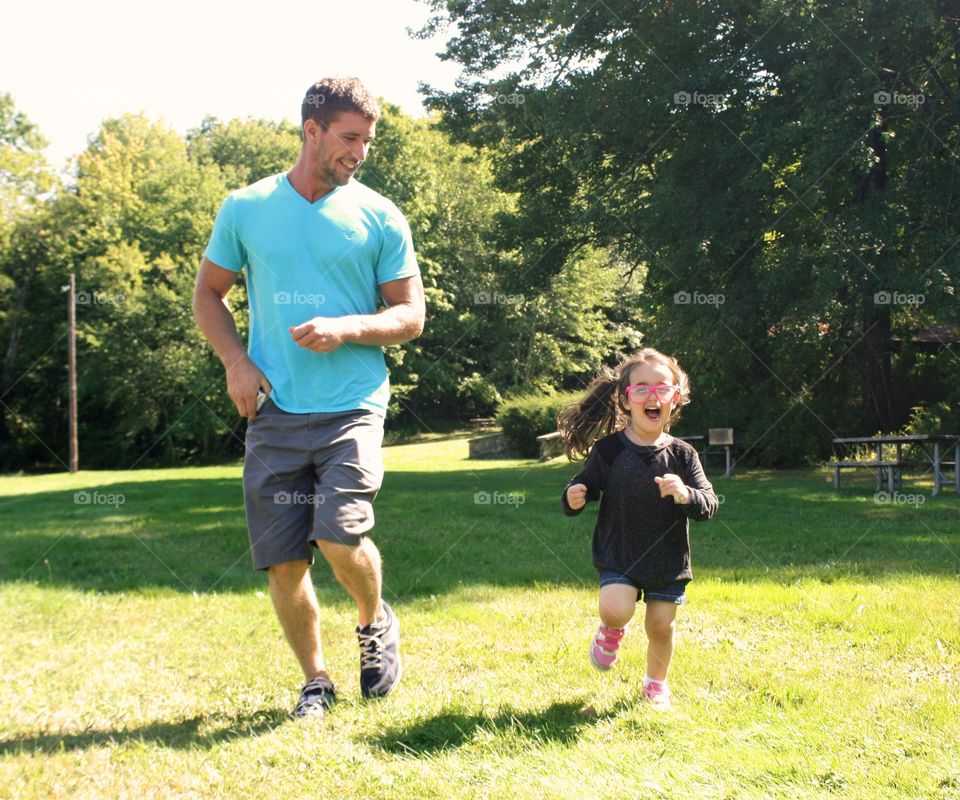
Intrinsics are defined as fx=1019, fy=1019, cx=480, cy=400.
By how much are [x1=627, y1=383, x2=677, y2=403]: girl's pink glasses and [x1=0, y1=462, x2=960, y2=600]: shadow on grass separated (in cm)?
318

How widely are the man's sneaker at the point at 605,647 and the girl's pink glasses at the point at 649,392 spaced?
3.17ft

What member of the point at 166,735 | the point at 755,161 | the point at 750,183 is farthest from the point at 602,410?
the point at 755,161

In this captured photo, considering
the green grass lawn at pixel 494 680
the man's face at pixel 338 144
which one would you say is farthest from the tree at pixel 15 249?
the man's face at pixel 338 144

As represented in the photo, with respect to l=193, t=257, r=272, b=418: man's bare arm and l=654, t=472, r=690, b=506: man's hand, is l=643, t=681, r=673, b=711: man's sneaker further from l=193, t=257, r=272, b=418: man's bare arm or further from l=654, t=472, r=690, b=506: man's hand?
l=193, t=257, r=272, b=418: man's bare arm

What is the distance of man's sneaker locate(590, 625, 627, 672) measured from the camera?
4273 mm

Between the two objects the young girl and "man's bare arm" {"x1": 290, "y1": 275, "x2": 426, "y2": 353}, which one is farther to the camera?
the young girl

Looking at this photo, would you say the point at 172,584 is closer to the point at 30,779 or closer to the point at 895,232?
the point at 30,779

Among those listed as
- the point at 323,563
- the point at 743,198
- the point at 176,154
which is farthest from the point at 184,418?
the point at 323,563

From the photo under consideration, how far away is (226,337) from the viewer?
4.20m

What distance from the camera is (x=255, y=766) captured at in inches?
138

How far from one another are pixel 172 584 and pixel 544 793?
17.2ft

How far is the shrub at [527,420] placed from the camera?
95.0ft

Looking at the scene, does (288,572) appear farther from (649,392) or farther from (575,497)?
(649,392)

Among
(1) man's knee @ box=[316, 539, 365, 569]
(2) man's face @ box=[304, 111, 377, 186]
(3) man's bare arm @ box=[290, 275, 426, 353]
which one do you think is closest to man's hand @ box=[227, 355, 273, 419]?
(3) man's bare arm @ box=[290, 275, 426, 353]
